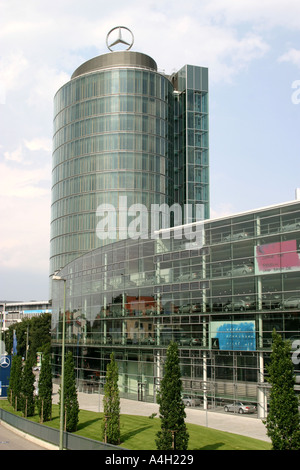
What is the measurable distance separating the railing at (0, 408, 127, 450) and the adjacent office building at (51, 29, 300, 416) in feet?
65.2

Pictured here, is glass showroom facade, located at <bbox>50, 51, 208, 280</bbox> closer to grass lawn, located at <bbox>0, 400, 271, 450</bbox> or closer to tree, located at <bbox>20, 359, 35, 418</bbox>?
tree, located at <bbox>20, 359, 35, 418</bbox>

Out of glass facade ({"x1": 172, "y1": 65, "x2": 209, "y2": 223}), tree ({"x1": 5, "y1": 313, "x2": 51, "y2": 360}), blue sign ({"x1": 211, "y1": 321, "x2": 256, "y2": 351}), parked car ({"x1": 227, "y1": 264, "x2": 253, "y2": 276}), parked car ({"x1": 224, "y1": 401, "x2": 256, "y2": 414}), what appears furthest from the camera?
tree ({"x1": 5, "y1": 313, "x2": 51, "y2": 360})

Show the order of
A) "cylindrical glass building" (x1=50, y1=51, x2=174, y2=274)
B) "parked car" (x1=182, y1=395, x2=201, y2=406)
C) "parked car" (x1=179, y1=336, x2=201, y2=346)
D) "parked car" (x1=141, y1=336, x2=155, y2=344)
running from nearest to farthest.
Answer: "parked car" (x1=182, y1=395, x2=201, y2=406) → "parked car" (x1=179, y1=336, x2=201, y2=346) → "parked car" (x1=141, y1=336, x2=155, y2=344) → "cylindrical glass building" (x1=50, y1=51, x2=174, y2=274)

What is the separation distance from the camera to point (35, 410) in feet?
174

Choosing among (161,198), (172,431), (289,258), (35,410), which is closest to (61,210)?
(161,198)

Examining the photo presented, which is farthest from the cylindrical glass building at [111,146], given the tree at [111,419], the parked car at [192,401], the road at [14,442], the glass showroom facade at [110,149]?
the tree at [111,419]

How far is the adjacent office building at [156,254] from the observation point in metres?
50.6

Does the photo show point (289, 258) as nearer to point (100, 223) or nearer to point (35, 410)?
point (35, 410)

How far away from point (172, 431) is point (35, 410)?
89.4ft

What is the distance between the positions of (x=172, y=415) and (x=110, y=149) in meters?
72.8

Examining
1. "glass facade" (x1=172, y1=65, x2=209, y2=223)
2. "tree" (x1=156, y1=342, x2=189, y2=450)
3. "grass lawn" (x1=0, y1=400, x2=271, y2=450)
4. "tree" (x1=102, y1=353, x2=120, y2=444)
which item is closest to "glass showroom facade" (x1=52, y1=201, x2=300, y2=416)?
"grass lawn" (x1=0, y1=400, x2=271, y2=450)

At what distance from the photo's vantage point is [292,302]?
4762 cm

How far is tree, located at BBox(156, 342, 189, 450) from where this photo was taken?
29.6 metres

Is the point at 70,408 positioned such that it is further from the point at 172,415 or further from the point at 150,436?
the point at 172,415
